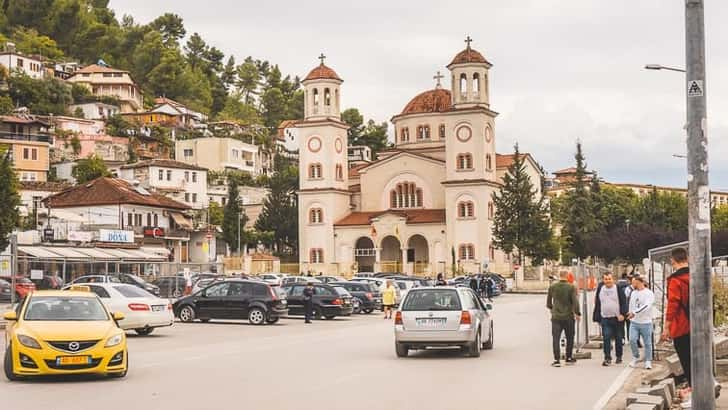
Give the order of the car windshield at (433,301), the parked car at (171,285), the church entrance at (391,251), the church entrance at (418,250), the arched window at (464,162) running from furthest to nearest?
the church entrance at (391,251) < the church entrance at (418,250) < the arched window at (464,162) < the parked car at (171,285) < the car windshield at (433,301)

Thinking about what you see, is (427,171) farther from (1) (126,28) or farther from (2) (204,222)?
(1) (126,28)

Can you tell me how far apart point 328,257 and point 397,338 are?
246ft

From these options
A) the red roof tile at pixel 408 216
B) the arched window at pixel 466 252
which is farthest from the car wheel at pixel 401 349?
the red roof tile at pixel 408 216

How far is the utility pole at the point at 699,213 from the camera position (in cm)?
971

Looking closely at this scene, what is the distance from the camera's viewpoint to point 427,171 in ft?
317

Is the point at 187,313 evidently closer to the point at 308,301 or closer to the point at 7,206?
the point at 308,301

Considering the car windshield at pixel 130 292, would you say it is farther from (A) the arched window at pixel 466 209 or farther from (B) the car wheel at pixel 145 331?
(A) the arched window at pixel 466 209

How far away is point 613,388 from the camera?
15391 millimetres

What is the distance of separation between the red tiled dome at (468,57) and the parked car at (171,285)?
50.5 m

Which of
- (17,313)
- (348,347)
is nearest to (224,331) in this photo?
(348,347)

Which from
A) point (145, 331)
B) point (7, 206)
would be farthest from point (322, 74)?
point (145, 331)

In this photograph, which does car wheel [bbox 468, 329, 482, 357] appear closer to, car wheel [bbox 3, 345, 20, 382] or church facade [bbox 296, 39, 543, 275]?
car wheel [bbox 3, 345, 20, 382]

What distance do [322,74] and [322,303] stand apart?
60.5 m

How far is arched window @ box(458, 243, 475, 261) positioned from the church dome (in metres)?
19.0
